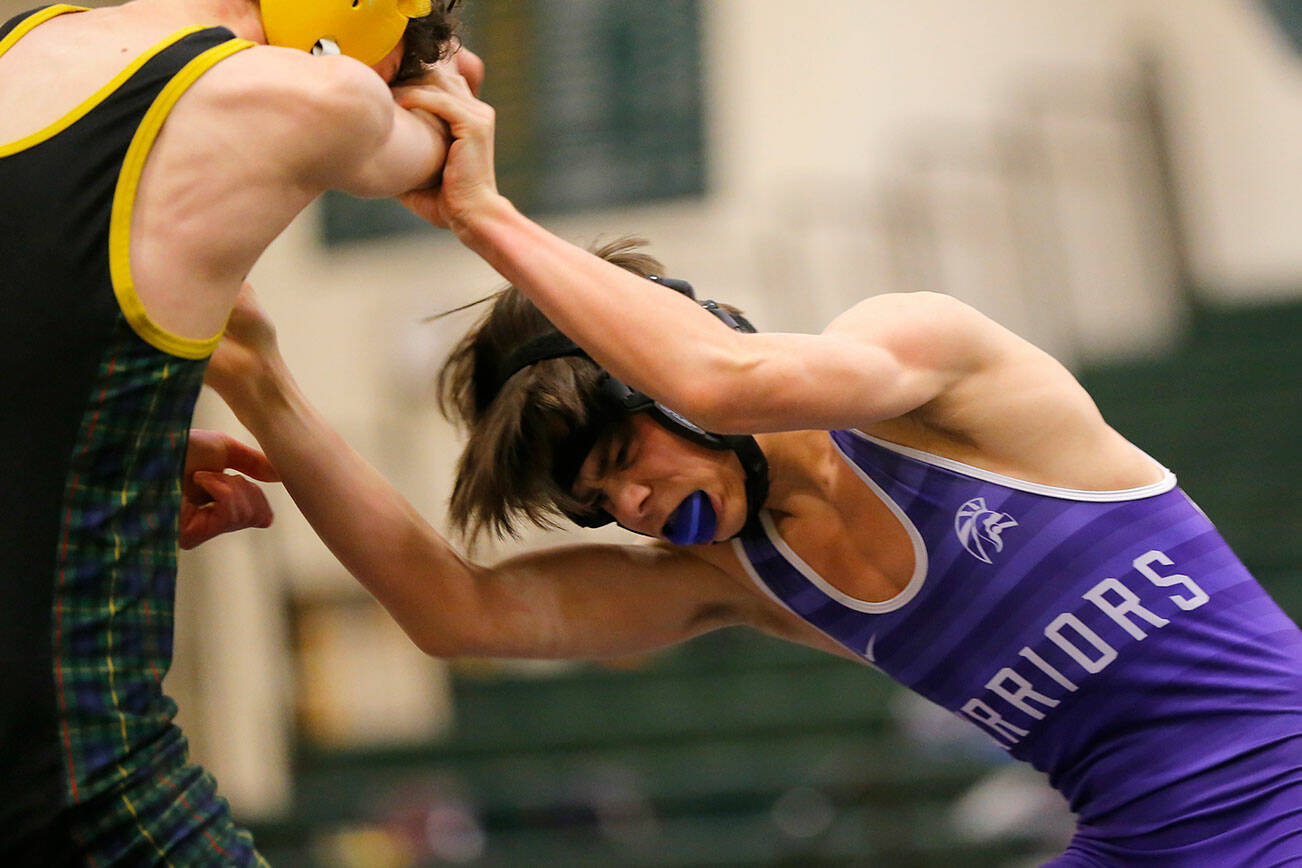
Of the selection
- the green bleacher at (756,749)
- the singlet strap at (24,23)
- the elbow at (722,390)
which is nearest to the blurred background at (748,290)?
the green bleacher at (756,749)

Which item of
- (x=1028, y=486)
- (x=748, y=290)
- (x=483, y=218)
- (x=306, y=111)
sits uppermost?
(x=306, y=111)

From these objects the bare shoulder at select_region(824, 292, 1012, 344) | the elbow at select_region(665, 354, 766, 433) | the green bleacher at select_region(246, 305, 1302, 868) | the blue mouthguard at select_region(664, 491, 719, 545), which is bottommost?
the green bleacher at select_region(246, 305, 1302, 868)

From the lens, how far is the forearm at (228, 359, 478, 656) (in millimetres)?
1734

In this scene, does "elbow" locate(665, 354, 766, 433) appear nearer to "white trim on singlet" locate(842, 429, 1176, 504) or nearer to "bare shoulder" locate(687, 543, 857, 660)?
"white trim on singlet" locate(842, 429, 1176, 504)

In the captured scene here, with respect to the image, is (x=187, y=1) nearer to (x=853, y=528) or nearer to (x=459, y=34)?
(x=459, y=34)

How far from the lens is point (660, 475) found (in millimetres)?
1701

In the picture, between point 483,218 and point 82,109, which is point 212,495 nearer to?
point 483,218

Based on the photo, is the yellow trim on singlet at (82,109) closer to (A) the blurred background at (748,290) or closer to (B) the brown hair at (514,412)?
(B) the brown hair at (514,412)

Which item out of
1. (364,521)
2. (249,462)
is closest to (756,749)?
(364,521)

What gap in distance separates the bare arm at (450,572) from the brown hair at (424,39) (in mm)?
392

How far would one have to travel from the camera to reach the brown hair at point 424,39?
1.51 m

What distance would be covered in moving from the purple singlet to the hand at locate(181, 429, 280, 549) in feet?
2.55

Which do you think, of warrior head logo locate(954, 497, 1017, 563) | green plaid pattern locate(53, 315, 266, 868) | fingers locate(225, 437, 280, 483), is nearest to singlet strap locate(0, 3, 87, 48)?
green plaid pattern locate(53, 315, 266, 868)

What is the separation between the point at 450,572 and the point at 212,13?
0.82m
